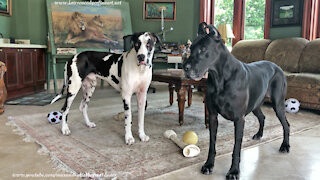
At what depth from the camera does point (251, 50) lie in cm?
548

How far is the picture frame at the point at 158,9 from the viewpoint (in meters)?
7.04

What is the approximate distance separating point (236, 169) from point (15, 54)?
471 cm

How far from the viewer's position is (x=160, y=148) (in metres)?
2.54

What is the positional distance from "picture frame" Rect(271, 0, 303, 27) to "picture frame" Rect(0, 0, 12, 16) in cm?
549

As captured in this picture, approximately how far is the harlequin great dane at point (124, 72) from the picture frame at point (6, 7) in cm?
374

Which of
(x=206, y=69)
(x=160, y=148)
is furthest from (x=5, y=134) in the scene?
(x=206, y=69)

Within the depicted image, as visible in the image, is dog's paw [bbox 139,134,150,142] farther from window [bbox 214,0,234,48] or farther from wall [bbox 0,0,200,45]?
wall [bbox 0,0,200,45]

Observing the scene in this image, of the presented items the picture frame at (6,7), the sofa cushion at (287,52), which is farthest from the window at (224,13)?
the picture frame at (6,7)

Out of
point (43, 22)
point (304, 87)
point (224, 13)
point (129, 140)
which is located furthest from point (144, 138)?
point (224, 13)

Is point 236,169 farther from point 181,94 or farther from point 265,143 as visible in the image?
point 181,94

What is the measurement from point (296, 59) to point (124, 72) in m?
3.51

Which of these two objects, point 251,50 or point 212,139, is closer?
point 212,139

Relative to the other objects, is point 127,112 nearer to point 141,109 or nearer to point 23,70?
point 141,109

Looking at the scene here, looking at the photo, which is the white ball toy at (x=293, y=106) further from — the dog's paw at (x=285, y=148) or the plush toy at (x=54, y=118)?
the plush toy at (x=54, y=118)
